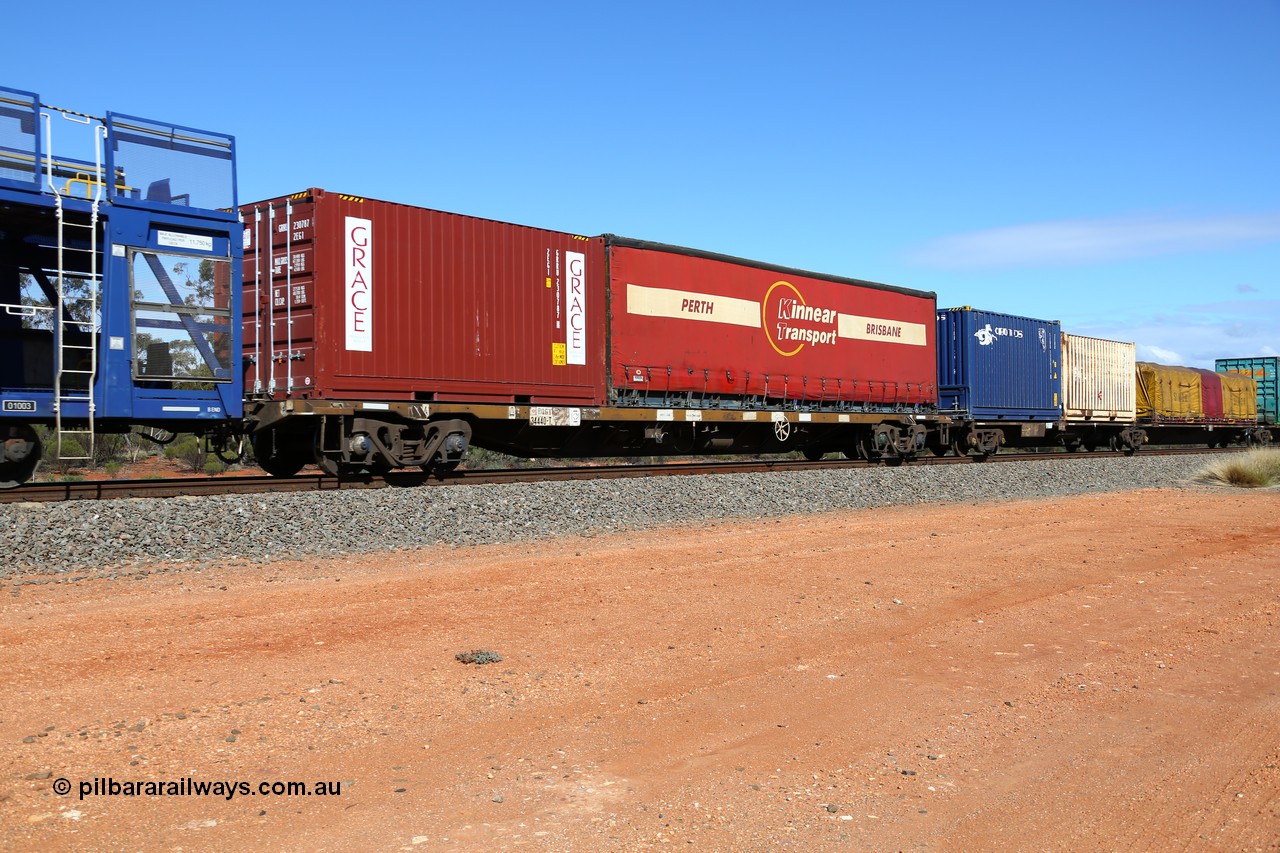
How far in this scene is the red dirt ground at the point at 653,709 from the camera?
11.4 ft

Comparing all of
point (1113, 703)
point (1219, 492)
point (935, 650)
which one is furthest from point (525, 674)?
point (1219, 492)

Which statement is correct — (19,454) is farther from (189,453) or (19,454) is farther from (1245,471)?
(1245,471)

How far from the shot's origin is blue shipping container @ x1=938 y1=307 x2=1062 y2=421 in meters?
24.3

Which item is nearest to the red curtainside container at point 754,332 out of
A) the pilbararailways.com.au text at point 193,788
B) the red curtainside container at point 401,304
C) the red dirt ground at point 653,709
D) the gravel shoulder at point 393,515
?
the red curtainside container at point 401,304

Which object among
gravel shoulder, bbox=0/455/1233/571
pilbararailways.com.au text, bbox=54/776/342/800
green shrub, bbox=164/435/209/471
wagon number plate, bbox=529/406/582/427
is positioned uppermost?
wagon number plate, bbox=529/406/582/427

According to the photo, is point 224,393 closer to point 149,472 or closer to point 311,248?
point 311,248

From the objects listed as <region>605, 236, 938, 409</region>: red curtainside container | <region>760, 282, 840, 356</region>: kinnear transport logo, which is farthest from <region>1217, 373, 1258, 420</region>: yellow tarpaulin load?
<region>760, 282, 840, 356</region>: kinnear transport logo

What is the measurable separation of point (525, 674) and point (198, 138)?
870 centimetres

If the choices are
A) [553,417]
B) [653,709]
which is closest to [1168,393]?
[553,417]

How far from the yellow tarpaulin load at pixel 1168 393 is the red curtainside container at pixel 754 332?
13.6m

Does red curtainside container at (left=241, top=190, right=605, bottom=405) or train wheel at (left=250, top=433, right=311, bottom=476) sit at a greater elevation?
red curtainside container at (left=241, top=190, right=605, bottom=405)

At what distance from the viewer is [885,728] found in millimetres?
4457

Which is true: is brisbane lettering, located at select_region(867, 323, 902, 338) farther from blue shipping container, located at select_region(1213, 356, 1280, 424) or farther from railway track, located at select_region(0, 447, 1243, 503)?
blue shipping container, located at select_region(1213, 356, 1280, 424)

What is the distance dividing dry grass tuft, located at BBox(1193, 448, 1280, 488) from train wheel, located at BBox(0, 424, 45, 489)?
66.5ft
